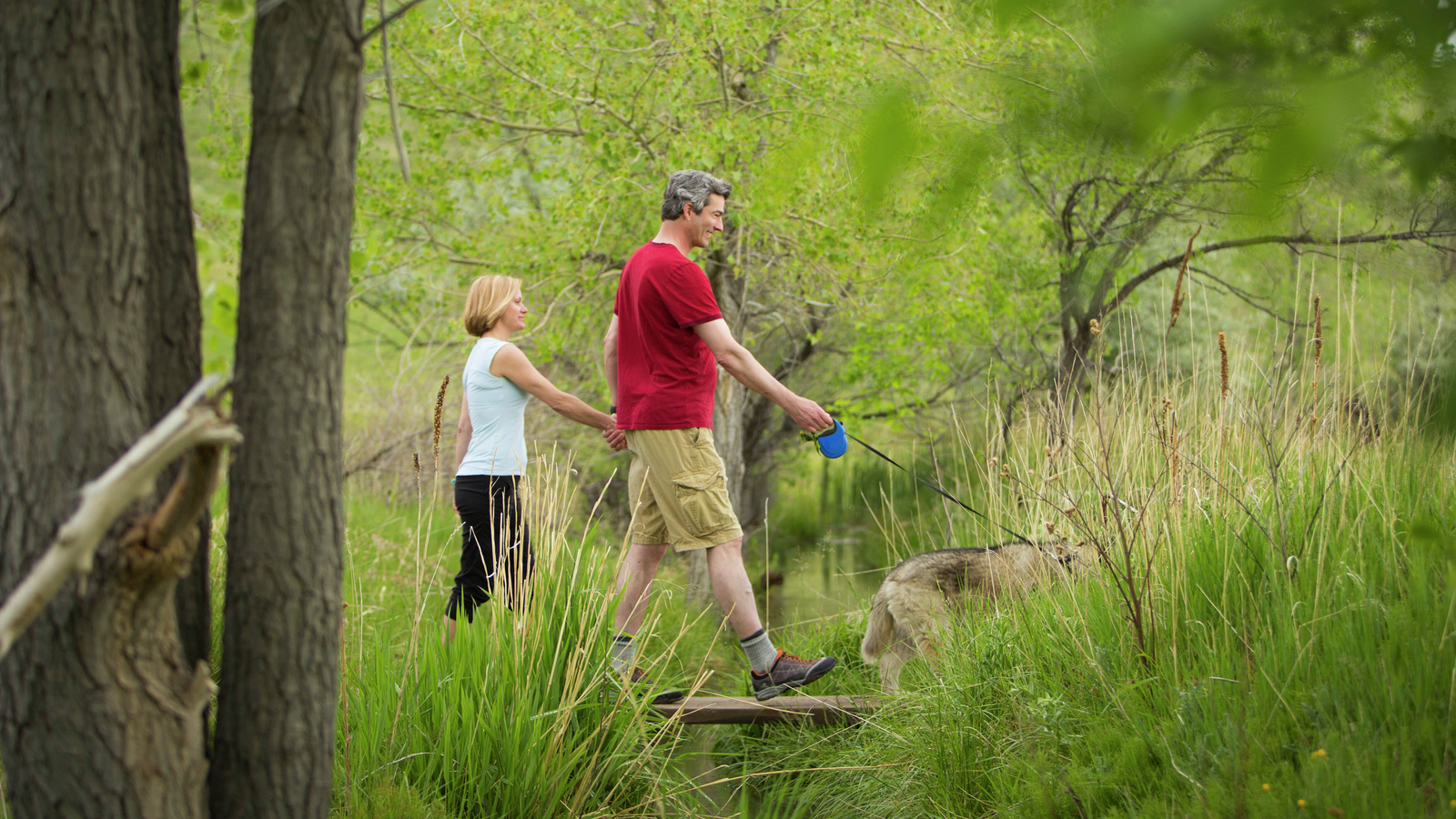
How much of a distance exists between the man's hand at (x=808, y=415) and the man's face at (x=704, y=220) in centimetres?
77

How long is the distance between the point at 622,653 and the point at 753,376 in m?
1.10

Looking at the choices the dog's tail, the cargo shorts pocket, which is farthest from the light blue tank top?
the dog's tail

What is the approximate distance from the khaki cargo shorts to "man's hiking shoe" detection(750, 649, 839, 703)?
0.53 m

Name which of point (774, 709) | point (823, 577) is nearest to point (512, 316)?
point (774, 709)

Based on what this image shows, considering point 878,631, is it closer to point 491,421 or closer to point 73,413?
point 491,421

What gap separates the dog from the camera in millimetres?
3816

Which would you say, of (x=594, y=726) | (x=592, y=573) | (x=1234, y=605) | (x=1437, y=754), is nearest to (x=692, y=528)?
(x=592, y=573)

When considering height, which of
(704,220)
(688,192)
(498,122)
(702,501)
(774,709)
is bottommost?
(774,709)

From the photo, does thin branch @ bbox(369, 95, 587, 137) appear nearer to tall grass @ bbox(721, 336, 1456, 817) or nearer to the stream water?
the stream water

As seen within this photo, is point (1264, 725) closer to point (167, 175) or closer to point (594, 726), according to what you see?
point (594, 726)

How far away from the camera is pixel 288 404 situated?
1.69 m

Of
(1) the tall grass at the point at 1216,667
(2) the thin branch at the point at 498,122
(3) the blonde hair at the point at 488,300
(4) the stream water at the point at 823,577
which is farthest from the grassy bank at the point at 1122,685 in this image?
(2) the thin branch at the point at 498,122

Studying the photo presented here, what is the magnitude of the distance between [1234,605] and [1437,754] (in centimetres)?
88

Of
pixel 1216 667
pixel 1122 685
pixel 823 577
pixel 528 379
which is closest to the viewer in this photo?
pixel 1216 667
